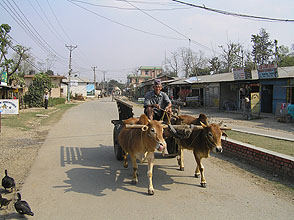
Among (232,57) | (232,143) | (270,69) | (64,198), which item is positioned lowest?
(64,198)

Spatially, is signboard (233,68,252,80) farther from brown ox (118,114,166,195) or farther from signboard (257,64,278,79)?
brown ox (118,114,166,195)

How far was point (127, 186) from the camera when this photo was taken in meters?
5.18

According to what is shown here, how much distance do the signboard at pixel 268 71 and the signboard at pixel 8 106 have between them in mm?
16592

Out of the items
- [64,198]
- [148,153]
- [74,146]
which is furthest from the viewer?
[74,146]

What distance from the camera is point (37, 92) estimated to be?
2839 centimetres

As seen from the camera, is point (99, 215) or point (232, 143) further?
point (232, 143)

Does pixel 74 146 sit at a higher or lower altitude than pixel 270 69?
lower

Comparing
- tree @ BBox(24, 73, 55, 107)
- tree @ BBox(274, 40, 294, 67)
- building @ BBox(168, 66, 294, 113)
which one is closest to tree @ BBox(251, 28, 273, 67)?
tree @ BBox(274, 40, 294, 67)

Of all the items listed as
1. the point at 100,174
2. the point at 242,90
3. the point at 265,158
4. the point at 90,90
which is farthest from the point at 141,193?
the point at 90,90

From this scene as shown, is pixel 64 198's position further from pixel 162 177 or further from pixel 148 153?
pixel 162 177

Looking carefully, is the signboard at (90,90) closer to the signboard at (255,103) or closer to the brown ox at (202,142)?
the signboard at (255,103)

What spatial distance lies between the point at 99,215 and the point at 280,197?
3.37m

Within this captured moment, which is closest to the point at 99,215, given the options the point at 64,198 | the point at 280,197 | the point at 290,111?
the point at 64,198

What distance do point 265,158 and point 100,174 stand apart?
13.4ft
